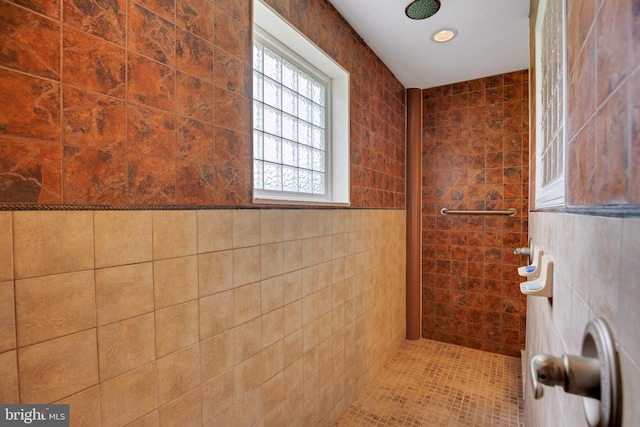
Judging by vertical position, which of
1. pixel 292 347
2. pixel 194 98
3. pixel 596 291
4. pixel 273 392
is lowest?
pixel 273 392

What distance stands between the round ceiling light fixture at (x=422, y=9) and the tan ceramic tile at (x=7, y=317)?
220 centimetres

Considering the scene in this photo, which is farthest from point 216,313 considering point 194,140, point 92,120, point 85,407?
point 92,120

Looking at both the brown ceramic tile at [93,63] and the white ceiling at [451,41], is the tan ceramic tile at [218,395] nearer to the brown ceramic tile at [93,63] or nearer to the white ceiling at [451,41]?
the brown ceramic tile at [93,63]

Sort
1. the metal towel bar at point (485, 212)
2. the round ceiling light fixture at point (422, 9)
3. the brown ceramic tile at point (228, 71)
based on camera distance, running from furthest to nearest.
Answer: the metal towel bar at point (485, 212)
the round ceiling light fixture at point (422, 9)
the brown ceramic tile at point (228, 71)

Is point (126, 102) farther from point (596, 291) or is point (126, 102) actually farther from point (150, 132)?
point (596, 291)

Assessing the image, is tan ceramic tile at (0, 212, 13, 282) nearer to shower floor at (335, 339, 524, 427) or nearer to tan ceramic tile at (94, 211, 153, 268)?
tan ceramic tile at (94, 211, 153, 268)

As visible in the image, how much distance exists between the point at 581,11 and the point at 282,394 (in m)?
1.71

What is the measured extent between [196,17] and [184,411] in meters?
1.41

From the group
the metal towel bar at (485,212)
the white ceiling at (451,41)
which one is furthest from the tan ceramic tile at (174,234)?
the metal towel bar at (485,212)

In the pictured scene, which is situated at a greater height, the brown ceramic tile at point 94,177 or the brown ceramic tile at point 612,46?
the brown ceramic tile at point 612,46

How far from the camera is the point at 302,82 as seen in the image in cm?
188

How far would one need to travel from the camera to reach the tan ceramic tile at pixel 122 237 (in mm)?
823

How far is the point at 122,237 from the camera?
865mm

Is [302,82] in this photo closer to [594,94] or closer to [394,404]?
[594,94]
